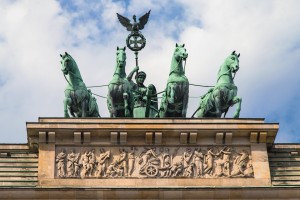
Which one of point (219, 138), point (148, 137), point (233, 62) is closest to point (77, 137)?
point (148, 137)

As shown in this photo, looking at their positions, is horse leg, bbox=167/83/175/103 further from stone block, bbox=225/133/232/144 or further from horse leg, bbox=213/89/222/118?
stone block, bbox=225/133/232/144

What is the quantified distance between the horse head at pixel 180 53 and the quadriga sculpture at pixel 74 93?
116 inches

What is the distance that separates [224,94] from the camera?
102ft

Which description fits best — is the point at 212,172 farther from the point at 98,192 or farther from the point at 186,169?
the point at 98,192

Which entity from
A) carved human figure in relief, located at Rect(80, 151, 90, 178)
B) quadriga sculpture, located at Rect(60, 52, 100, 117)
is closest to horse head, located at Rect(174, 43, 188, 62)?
quadriga sculpture, located at Rect(60, 52, 100, 117)

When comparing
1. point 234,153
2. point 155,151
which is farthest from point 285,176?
point 155,151

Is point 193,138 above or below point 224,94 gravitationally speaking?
below

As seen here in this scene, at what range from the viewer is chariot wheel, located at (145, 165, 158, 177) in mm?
28797

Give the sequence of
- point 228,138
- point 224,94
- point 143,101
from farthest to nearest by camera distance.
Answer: point 143,101 < point 224,94 < point 228,138

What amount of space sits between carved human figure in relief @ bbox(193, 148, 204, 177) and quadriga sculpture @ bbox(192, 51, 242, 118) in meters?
2.08

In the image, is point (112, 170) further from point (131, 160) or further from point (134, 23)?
point (134, 23)

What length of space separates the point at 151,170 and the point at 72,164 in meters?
2.24

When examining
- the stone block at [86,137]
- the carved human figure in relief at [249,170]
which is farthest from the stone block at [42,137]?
the carved human figure in relief at [249,170]

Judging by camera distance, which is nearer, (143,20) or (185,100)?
A: (185,100)
